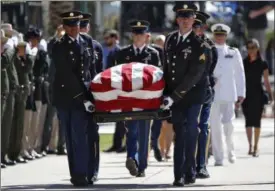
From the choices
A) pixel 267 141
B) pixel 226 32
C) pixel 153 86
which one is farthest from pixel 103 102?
pixel 267 141

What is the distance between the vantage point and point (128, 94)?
41.9ft

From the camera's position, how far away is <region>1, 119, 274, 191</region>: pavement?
13.9 m

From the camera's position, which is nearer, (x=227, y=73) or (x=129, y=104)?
(x=129, y=104)

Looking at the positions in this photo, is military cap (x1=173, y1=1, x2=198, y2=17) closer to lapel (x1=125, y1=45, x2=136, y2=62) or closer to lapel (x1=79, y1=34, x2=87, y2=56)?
lapel (x1=79, y1=34, x2=87, y2=56)

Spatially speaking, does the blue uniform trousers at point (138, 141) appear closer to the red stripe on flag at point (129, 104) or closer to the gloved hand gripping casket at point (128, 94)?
the gloved hand gripping casket at point (128, 94)

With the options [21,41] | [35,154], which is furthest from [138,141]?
[35,154]

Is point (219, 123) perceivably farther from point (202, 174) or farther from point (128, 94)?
point (128, 94)

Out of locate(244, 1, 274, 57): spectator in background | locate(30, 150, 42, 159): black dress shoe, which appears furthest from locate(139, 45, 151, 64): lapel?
locate(244, 1, 274, 57): spectator in background

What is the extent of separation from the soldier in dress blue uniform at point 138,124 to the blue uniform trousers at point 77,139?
111 cm

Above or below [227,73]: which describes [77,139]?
below

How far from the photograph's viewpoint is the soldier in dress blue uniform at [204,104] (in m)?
14.3

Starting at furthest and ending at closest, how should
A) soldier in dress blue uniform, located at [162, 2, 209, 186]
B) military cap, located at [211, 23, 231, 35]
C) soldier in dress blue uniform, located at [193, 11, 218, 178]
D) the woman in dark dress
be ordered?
the woman in dark dress
military cap, located at [211, 23, 231, 35]
soldier in dress blue uniform, located at [193, 11, 218, 178]
soldier in dress blue uniform, located at [162, 2, 209, 186]

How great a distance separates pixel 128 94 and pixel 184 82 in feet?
2.61

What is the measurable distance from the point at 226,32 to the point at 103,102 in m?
4.29
